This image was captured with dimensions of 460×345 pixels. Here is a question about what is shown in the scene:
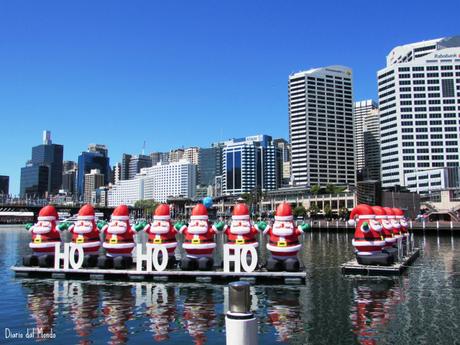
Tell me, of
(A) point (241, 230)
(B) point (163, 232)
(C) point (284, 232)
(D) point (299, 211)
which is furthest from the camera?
(D) point (299, 211)

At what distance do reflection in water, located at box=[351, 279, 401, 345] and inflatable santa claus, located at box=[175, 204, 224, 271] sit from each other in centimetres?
922

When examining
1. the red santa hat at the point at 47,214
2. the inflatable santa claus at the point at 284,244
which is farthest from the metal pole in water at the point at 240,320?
the red santa hat at the point at 47,214

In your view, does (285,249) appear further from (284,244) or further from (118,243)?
(118,243)

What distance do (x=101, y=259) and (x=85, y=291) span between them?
5.14 m

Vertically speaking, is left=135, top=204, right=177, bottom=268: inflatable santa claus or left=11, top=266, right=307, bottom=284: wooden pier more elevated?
left=135, top=204, right=177, bottom=268: inflatable santa claus

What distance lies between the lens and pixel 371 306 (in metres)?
22.1

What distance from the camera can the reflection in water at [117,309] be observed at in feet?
57.8

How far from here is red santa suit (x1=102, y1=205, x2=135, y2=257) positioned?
31578 mm

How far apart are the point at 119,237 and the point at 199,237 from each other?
18.7 ft

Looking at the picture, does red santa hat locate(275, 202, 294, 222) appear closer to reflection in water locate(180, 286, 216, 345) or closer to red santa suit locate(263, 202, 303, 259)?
red santa suit locate(263, 202, 303, 259)

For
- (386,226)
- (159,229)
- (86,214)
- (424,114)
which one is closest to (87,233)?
(86,214)

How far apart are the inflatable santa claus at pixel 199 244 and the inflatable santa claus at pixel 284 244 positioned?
12.7ft

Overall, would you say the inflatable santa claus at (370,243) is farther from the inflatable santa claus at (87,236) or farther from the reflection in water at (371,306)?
the inflatable santa claus at (87,236)

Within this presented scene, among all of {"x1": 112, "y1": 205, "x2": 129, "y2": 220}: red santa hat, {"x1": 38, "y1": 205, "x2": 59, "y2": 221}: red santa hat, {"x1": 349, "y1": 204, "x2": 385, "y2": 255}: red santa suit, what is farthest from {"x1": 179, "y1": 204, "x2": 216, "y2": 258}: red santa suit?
{"x1": 38, "y1": 205, "x2": 59, "y2": 221}: red santa hat
